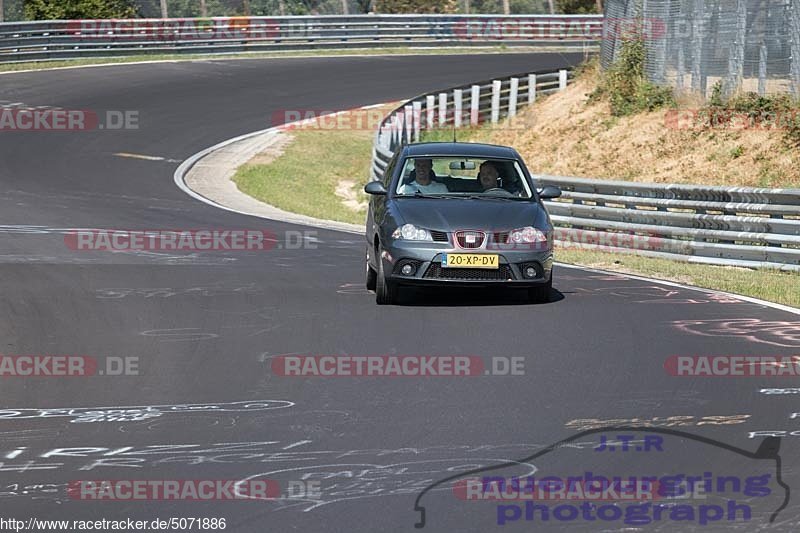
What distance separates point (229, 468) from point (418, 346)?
13.3 ft

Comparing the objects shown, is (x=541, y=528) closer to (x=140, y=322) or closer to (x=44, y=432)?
(x=44, y=432)

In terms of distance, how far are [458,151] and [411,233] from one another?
1706mm

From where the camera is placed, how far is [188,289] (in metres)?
14.6

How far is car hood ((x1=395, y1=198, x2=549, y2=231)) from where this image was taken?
43.4 ft

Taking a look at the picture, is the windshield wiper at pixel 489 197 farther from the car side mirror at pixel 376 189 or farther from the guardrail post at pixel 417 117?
the guardrail post at pixel 417 117

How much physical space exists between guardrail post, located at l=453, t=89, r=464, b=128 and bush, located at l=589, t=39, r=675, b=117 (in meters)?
4.38

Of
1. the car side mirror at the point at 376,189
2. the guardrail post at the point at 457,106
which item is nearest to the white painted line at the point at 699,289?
the car side mirror at the point at 376,189

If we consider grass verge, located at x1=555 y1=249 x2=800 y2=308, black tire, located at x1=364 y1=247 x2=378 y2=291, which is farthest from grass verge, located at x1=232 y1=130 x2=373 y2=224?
black tire, located at x1=364 y1=247 x2=378 y2=291

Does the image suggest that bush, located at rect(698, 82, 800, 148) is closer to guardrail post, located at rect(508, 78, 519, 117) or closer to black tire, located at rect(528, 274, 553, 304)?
guardrail post, located at rect(508, 78, 519, 117)

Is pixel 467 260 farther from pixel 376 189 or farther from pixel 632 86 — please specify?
pixel 632 86

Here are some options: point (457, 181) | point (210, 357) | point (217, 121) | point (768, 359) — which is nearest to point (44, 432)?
point (210, 357)

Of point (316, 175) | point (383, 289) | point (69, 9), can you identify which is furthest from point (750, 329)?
point (69, 9)

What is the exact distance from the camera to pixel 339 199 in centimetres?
2936

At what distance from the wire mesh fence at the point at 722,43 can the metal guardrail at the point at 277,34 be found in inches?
785
